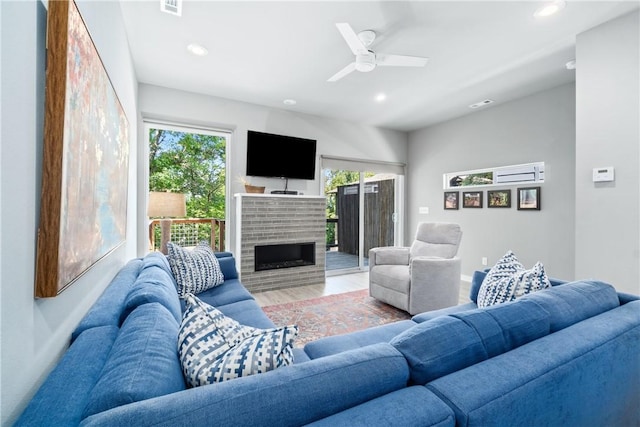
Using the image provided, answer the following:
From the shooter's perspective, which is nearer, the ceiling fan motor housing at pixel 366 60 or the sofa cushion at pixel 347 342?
the sofa cushion at pixel 347 342

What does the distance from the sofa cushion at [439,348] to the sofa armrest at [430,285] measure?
6.63 feet

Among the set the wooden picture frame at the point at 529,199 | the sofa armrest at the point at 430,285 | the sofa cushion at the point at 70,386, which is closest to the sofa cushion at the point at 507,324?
the sofa cushion at the point at 70,386

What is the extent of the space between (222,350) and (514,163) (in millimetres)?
4471

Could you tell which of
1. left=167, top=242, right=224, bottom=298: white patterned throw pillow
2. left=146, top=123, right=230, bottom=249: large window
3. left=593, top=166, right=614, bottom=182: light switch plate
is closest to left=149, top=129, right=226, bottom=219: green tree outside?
left=146, top=123, right=230, bottom=249: large window

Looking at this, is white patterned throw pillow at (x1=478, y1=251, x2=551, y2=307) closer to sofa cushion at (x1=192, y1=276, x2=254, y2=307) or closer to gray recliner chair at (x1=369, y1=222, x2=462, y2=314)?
gray recliner chair at (x1=369, y1=222, x2=462, y2=314)

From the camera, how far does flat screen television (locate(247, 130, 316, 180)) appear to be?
407 cm

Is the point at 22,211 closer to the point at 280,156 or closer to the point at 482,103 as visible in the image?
the point at 280,156

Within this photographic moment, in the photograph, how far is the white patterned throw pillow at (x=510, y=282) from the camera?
148cm

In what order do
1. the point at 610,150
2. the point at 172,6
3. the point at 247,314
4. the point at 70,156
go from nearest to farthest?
the point at 70,156, the point at 247,314, the point at 172,6, the point at 610,150

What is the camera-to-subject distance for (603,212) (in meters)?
2.31

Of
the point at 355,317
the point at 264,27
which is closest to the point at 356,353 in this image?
the point at 355,317

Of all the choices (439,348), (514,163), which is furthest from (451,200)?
(439,348)

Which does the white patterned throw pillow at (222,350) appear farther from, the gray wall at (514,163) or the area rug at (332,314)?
the gray wall at (514,163)

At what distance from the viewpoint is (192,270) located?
2.29 meters
